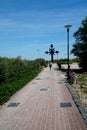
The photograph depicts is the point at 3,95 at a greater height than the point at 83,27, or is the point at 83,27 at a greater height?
the point at 83,27

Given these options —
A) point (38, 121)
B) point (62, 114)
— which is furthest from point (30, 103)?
point (38, 121)

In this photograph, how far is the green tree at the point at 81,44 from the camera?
55.1 m

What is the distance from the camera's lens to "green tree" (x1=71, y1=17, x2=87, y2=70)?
5509 cm

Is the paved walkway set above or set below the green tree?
below

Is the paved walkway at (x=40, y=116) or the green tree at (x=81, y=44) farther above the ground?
the green tree at (x=81, y=44)

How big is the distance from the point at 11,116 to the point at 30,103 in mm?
3558

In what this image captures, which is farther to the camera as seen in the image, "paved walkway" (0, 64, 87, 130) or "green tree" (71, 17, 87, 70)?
"green tree" (71, 17, 87, 70)

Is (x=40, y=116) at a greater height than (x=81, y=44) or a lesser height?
lesser

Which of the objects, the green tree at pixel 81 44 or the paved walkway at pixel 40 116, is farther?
the green tree at pixel 81 44

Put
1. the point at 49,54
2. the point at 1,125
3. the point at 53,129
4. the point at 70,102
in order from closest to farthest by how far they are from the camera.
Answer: the point at 53,129
the point at 1,125
the point at 70,102
the point at 49,54

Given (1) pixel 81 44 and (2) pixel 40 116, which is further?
(1) pixel 81 44

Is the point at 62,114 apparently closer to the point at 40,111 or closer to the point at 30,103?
the point at 40,111

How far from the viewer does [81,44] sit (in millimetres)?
55719

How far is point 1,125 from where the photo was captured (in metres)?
10.1
